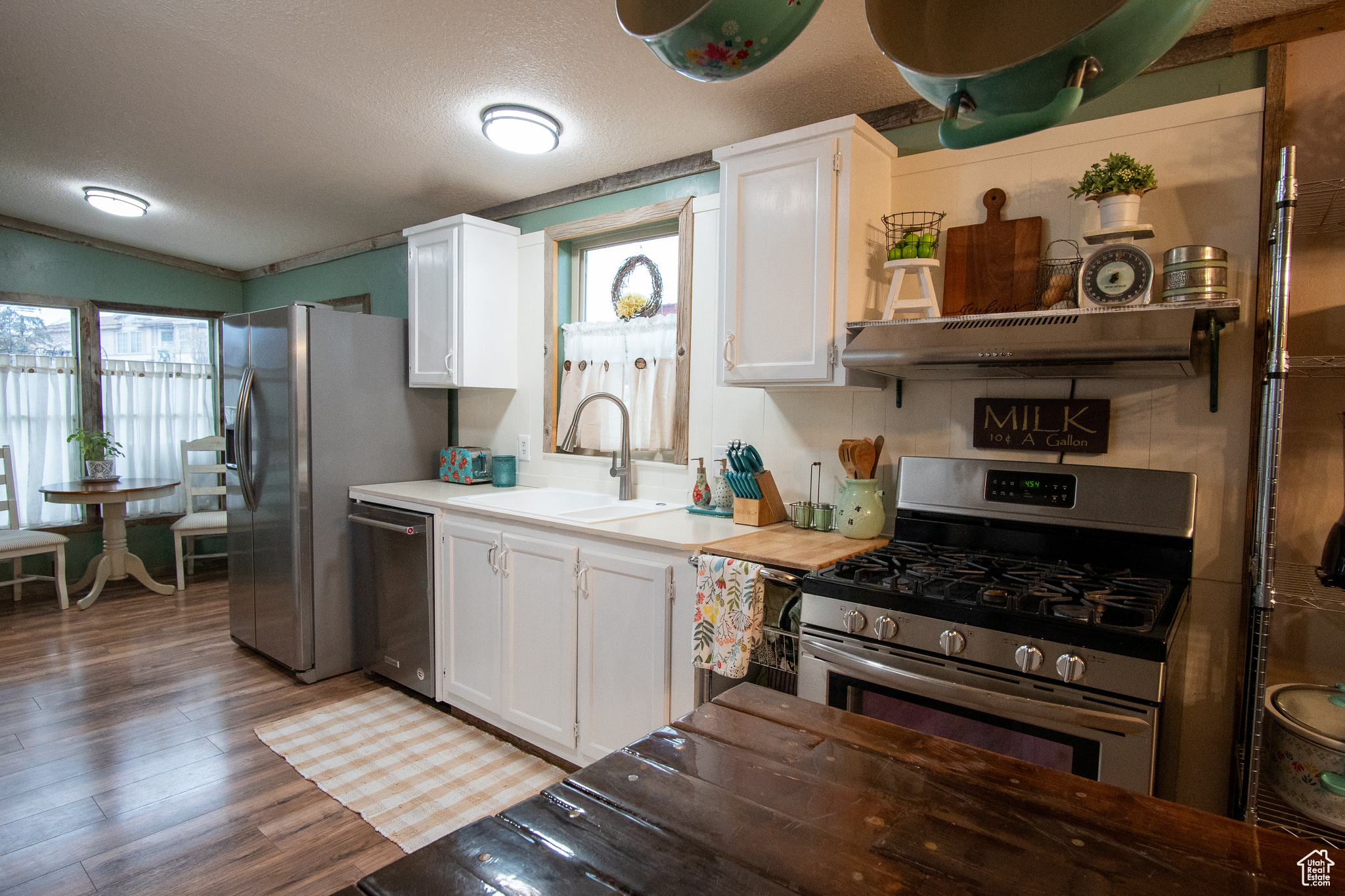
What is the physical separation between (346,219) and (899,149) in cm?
317

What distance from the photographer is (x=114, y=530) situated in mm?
4656

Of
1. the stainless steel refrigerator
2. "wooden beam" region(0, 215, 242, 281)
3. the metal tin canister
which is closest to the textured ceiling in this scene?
the metal tin canister

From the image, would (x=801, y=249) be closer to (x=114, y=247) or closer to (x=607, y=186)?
(x=607, y=186)

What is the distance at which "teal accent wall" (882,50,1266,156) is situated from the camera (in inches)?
71.2

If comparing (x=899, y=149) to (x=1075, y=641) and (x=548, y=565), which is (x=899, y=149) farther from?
(x=548, y=565)

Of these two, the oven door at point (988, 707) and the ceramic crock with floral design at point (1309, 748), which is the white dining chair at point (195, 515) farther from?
the ceramic crock with floral design at point (1309, 748)

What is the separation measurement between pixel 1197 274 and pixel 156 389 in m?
6.28

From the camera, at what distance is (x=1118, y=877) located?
2.01 feet

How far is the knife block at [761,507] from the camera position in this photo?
244cm

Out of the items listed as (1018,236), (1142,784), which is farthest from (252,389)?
(1142,784)

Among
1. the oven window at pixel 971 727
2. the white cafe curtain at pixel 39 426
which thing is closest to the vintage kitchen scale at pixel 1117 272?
the oven window at pixel 971 727

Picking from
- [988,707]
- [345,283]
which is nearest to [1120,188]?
[988,707]

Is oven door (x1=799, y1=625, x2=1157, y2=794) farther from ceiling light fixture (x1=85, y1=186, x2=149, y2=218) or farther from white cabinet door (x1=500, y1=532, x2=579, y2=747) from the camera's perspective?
ceiling light fixture (x1=85, y1=186, x2=149, y2=218)

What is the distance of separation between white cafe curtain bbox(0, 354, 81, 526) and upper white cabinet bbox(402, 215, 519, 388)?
3.00 m
